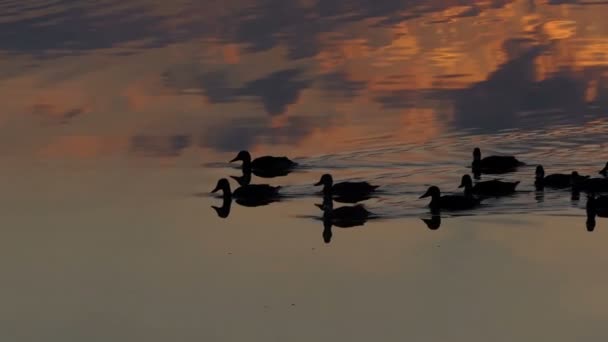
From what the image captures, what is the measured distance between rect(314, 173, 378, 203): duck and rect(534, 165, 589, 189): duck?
2.24m

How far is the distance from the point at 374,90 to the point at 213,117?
3.75 metres

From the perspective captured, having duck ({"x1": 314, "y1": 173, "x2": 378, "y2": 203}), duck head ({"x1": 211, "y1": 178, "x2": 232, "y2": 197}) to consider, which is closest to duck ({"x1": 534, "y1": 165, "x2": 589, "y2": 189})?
duck ({"x1": 314, "y1": 173, "x2": 378, "y2": 203})

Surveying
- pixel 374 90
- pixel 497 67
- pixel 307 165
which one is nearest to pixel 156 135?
pixel 307 165

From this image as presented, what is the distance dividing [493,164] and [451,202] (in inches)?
126

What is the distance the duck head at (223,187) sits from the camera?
23602 mm

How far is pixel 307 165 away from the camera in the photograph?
26.2 metres

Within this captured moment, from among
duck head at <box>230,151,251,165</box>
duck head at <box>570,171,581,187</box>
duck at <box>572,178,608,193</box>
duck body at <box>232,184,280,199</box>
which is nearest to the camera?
duck at <box>572,178,608,193</box>

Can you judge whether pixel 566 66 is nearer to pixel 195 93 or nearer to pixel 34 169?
pixel 195 93

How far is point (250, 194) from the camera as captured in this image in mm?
23766

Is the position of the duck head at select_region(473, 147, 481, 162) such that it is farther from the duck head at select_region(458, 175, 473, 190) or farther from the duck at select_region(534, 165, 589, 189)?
the duck at select_region(534, 165, 589, 189)

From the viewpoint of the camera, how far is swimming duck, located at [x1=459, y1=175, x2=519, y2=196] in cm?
2330

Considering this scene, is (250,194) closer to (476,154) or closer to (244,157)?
(244,157)

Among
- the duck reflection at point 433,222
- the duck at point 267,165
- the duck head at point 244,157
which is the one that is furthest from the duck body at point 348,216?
the duck head at point 244,157

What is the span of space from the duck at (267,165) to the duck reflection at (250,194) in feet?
5.64
